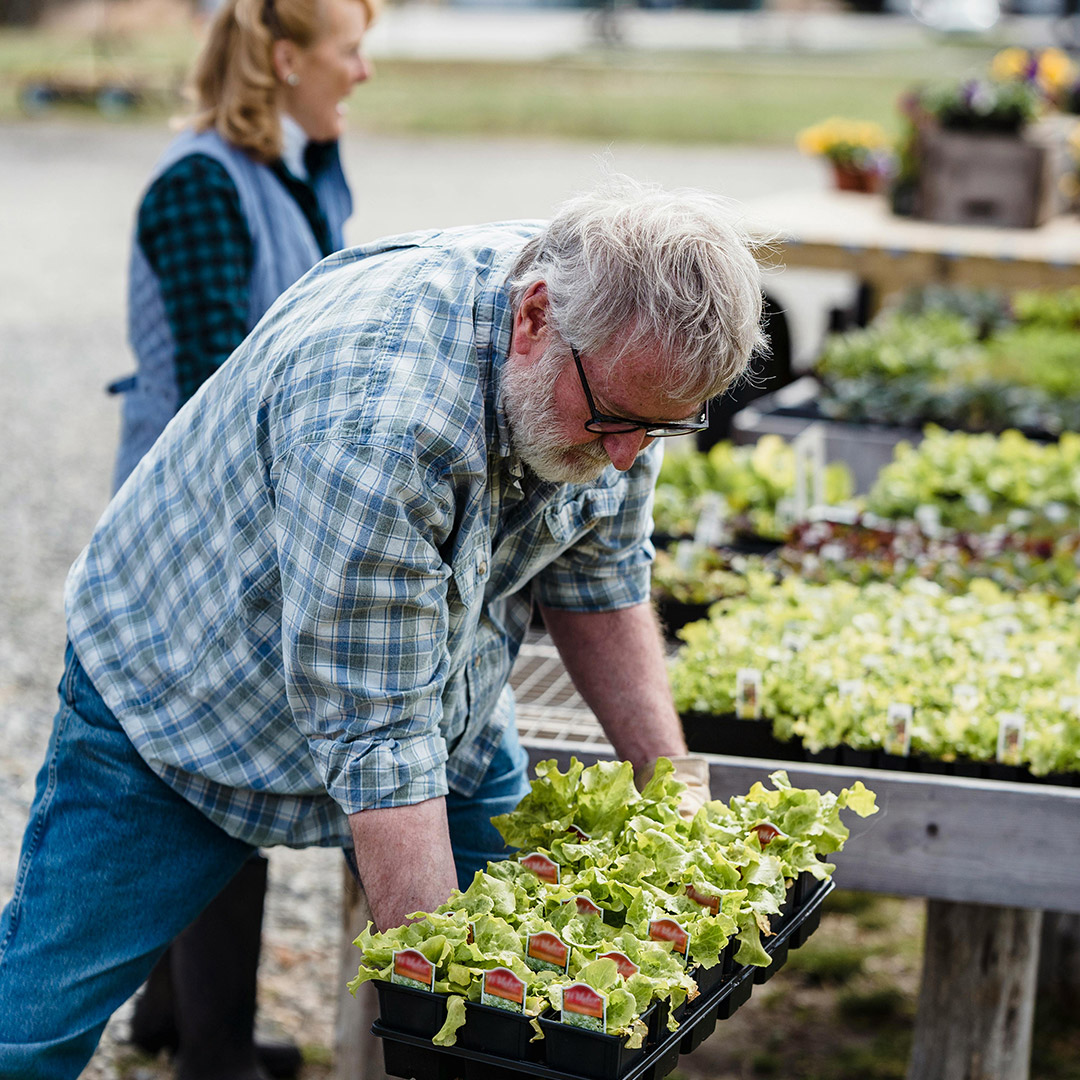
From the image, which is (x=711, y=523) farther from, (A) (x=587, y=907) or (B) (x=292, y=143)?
(A) (x=587, y=907)

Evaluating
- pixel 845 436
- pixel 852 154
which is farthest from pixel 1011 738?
pixel 852 154

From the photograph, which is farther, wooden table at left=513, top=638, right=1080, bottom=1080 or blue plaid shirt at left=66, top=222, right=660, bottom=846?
wooden table at left=513, top=638, right=1080, bottom=1080

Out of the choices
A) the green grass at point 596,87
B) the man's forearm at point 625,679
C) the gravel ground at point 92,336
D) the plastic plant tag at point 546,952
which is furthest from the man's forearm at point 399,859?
the green grass at point 596,87

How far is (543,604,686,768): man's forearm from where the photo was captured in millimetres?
2119

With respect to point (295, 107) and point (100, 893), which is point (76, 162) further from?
point (100, 893)

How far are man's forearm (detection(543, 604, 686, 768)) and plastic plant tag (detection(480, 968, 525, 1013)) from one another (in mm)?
602

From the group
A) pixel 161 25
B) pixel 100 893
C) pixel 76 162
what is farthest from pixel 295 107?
pixel 161 25

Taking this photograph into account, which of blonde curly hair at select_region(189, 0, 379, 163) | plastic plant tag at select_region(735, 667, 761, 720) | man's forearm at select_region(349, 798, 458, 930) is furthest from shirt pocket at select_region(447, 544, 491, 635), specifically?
blonde curly hair at select_region(189, 0, 379, 163)

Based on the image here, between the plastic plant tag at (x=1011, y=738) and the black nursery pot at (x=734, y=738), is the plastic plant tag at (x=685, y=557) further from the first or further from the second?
the plastic plant tag at (x=1011, y=738)

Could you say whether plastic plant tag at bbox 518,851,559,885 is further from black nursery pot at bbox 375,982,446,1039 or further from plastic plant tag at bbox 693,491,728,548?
plastic plant tag at bbox 693,491,728,548

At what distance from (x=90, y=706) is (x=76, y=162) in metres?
13.6

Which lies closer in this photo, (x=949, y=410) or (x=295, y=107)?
(x=295, y=107)

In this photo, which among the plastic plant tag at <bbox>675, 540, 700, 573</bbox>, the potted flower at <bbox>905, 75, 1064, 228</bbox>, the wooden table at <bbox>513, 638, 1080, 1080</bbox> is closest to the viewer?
the wooden table at <bbox>513, 638, 1080, 1080</bbox>

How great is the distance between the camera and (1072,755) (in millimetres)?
2406
